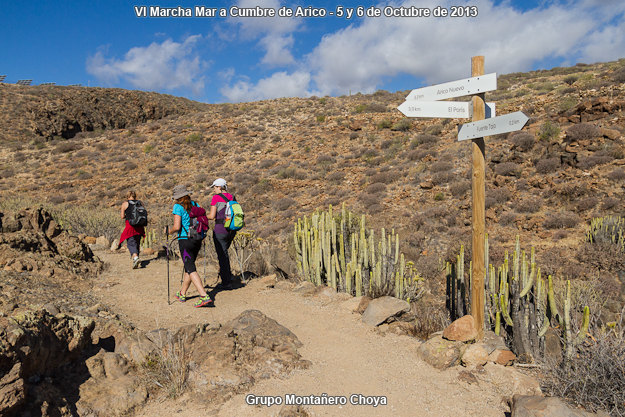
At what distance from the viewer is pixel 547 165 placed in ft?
43.4

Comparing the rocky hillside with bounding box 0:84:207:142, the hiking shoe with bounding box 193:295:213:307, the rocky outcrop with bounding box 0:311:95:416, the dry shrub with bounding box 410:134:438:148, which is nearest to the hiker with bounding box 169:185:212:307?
the hiking shoe with bounding box 193:295:213:307

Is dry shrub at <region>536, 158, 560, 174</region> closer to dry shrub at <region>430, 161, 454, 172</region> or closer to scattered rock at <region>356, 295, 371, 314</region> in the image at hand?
dry shrub at <region>430, 161, 454, 172</region>

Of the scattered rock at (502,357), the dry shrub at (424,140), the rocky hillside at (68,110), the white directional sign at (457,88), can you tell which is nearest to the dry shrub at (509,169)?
the dry shrub at (424,140)

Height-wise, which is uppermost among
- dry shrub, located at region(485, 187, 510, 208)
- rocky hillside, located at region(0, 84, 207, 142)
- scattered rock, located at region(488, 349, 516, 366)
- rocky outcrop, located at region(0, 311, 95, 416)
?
rocky hillside, located at region(0, 84, 207, 142)

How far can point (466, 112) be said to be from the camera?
4.25 metres

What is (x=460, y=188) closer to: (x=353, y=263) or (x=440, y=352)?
(x=353, y=263)

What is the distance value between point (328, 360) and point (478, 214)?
2248 mm

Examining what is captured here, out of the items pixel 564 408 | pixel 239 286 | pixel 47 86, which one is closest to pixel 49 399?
pixel 564 408

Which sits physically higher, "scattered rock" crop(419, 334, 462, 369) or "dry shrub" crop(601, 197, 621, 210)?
"dry shrub" crop(601, 197, 621, 210)

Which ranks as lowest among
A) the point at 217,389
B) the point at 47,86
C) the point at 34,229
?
the point at 217,389

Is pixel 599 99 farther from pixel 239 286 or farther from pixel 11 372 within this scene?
pixel 11 372

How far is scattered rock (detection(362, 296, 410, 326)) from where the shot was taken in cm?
493

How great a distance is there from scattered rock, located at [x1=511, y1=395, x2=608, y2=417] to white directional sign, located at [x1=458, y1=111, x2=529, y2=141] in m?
2.29

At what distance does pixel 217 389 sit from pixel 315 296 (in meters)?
2.95
